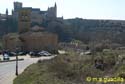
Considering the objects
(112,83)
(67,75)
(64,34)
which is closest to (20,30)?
(64,34)

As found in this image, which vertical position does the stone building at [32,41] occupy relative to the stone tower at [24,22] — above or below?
below

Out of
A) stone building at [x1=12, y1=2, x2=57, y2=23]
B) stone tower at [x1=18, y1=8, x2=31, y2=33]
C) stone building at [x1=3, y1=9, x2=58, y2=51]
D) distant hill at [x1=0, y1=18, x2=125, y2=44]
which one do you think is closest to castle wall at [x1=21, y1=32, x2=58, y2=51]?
stone building at [x1=3, y1=9, x2=58, y2=51]

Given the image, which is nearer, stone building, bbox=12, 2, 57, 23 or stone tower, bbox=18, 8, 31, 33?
stone tower, bbox=18, 8, 31, 33

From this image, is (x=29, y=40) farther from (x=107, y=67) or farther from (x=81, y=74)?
(x=81, y=74)

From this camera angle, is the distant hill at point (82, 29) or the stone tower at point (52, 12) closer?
the distant hill at point (82, 29)

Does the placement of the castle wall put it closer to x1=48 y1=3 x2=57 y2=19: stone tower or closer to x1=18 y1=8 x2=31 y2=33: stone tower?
x1=18 y1=8 x2=31 y2=33: stone tower

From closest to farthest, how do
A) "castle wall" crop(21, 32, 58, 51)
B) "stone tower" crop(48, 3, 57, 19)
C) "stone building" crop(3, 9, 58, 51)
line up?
1. "stone building" crop(3, 9, 58, 51)
2. "castle wall" crop(21, 32, 58, 51)
3. "stone tower" crop(48, 3, 57, 19)

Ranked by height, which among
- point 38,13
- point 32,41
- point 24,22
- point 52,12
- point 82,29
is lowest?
point 82,29

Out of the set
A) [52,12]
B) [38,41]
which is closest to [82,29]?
[52,12]

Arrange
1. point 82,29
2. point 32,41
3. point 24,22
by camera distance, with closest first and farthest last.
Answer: point 32,41
point 24,22
point 82,29

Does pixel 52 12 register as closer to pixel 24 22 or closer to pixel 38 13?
pixel 38 13

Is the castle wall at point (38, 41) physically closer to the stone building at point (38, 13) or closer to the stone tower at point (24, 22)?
the stone tower at point (24, 22)

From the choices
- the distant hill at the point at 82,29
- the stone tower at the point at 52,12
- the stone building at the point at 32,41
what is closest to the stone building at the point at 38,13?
the stone tower at the point at 52,12

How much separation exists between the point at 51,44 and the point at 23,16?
13.9 m
